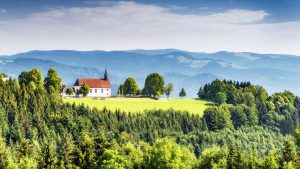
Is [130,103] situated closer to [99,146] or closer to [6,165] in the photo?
[99,146]

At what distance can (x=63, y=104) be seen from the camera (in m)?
151

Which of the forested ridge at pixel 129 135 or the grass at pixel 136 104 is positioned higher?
the grass at pixel 136 104

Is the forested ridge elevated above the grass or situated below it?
below

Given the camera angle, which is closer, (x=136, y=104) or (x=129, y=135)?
(x=129, y=135)

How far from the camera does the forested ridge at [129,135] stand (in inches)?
3137

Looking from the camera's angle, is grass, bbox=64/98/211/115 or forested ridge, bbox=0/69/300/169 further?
grass, bbox=64/98/211/115

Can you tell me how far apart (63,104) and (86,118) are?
10433 millimetres

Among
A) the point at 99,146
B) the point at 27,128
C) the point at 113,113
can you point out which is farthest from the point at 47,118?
the point at 99,146

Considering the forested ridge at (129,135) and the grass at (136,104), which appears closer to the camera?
the forested ridge at (129,135)

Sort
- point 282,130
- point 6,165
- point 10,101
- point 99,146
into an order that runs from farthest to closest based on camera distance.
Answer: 1. point 282,130
2. point 10,101
3. point 99,146
4. point 6,165

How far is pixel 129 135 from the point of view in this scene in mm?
141625

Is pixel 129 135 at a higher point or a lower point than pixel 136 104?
lower

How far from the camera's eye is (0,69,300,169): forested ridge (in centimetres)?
7969

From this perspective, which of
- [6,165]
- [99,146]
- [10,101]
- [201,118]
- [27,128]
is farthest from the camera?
[201,118]
